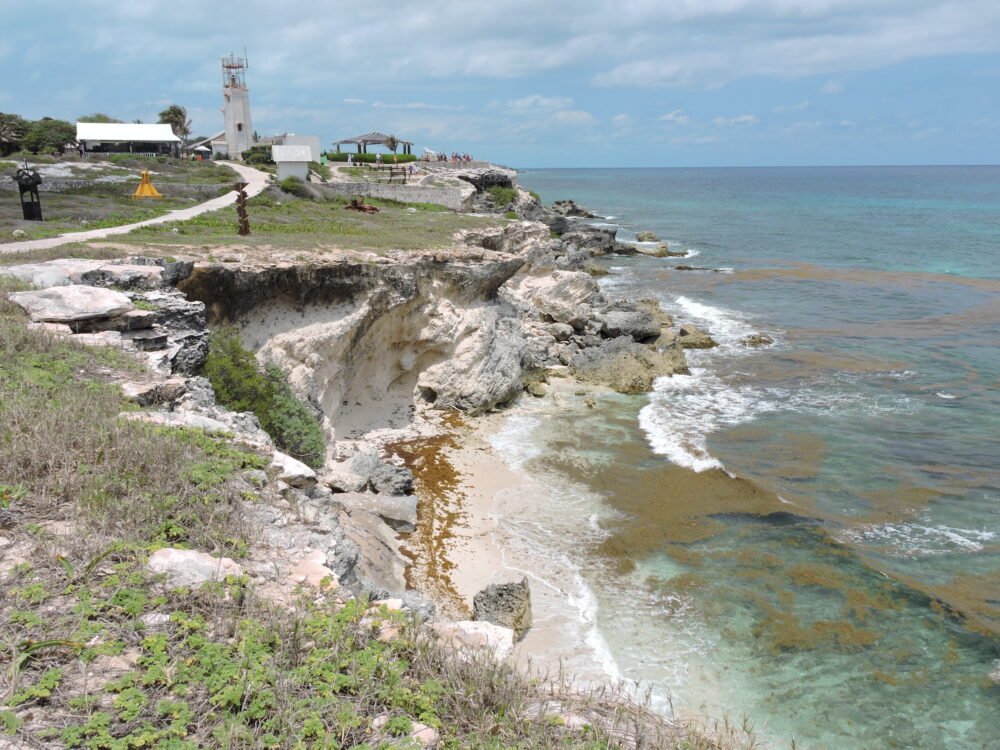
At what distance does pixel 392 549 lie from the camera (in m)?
14.5

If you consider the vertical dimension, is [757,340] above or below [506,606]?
above

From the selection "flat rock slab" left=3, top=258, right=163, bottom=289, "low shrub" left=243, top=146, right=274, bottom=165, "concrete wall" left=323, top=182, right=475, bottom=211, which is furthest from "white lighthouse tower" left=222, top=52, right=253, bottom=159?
"flat rock slab" left=3, top=258, right=163, bottom=289

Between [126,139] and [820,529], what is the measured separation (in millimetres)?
61499

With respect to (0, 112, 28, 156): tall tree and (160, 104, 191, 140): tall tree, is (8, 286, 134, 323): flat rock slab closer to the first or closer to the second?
(0, 112, 28, 156): tall tree

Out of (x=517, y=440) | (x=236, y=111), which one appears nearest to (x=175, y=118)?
(x=236, y=111)

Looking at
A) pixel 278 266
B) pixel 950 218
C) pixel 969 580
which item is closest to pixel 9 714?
pixel 278 266

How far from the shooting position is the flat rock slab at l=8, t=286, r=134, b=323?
11.4 m

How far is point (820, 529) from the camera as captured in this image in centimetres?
1648

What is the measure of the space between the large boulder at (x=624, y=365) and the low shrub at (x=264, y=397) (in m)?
13.6

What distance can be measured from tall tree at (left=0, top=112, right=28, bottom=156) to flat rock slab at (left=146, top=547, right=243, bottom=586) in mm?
59998

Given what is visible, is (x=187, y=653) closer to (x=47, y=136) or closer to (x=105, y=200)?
(x=105, y=200)

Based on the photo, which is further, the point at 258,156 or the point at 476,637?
the point at 258,156

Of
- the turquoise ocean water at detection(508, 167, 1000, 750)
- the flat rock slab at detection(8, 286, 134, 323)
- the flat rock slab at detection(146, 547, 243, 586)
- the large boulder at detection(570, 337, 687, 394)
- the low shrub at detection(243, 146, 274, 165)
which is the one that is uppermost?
the low shrub at detection(243, 146, 274, 165)

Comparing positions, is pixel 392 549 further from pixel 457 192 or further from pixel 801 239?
pixel 801 239
